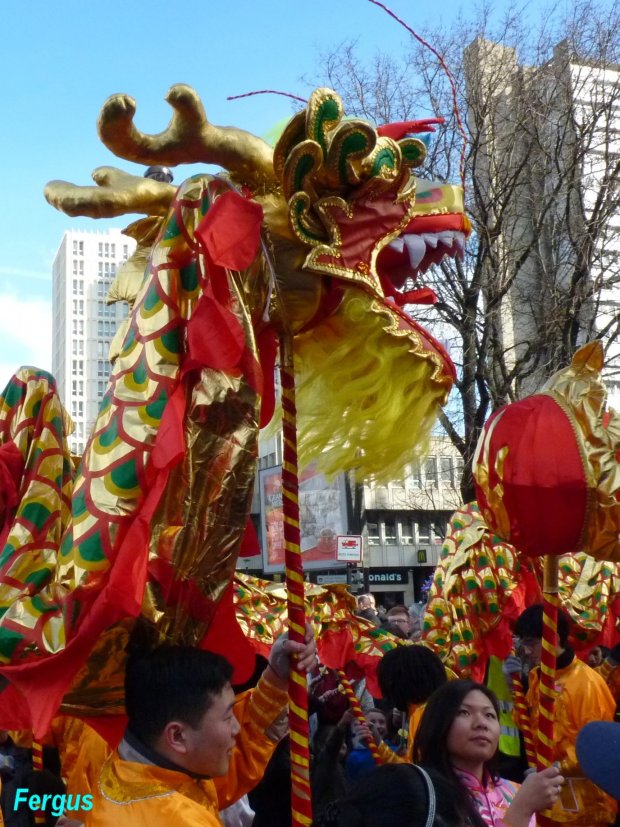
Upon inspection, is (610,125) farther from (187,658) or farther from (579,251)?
(187,658)

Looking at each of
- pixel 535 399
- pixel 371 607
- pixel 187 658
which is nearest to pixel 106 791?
pixel 187 658

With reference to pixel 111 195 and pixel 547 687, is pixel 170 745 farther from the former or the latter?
pixel 111 195

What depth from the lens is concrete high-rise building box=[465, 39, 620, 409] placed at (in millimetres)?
10430

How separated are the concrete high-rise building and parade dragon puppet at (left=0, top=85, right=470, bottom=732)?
831 cm

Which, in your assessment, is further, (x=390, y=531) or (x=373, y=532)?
(x=390, y=531)

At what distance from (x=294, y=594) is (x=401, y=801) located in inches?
31.9

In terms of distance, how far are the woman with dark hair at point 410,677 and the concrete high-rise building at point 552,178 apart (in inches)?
279

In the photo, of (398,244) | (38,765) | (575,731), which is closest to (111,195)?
(398,244)

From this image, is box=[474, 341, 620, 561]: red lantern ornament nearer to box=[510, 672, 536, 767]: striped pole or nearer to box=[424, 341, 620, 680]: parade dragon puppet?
box=[424, 341, 620, 680]: parade dragon puppet

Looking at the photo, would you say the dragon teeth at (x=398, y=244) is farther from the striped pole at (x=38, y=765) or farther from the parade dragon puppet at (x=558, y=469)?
the striped pole at (x=38, y=765)

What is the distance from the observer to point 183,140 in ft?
7.02

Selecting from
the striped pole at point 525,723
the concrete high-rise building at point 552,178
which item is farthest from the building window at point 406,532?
the striped pole at point 525,723

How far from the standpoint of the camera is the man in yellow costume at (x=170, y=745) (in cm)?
179

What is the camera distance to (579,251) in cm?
1044
